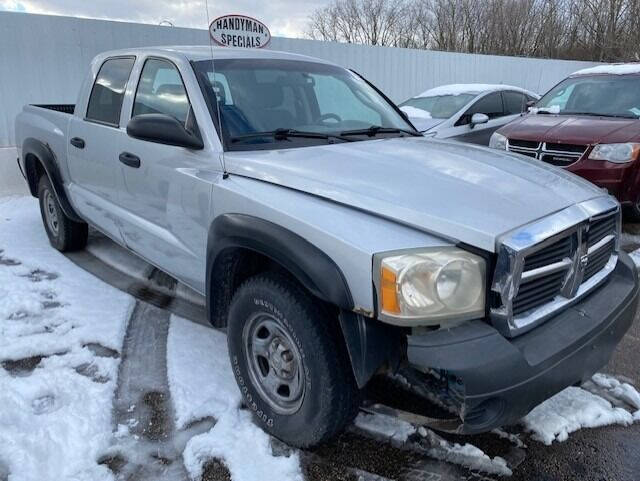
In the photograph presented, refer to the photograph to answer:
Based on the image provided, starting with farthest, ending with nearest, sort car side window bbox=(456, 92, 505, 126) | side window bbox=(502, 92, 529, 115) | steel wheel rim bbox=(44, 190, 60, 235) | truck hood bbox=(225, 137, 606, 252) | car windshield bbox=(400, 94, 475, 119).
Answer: side window bbox=(502, 92, 529, 115) < car windshield bbox=(400, 94, 475, 119) < car side window bbox=(456, 92, 505, 126) < steel wheel rim bbox=(44, 190, 60, 235) < truck hood bbox=(225, 137, 606, 252)

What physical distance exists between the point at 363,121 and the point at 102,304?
2407mm

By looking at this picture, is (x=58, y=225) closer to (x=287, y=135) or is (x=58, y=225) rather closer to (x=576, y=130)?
(x=287, y=135)

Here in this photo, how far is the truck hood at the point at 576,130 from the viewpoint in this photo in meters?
5.45

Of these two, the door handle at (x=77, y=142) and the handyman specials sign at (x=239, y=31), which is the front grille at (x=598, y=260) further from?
the handyman specials sign at (x=239, y=31)

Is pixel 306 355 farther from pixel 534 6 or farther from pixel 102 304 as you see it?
pixel 534 6

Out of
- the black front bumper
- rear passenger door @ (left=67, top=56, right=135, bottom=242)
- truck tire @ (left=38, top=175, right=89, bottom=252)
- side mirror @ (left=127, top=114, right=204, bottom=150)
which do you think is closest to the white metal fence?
truck tire @ (left=38, top=175, right=89, bottom=252)

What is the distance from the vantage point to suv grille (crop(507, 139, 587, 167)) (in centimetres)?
551

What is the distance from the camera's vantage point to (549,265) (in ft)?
7.07

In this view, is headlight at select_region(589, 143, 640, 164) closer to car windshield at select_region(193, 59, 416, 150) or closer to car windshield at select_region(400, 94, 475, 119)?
car windshield at select_region(193, 59, 416, 150)

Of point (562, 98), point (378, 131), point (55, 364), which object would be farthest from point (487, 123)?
point (55, 364)

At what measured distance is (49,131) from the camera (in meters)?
4.75

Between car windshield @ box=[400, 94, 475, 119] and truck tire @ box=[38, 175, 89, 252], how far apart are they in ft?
18.2

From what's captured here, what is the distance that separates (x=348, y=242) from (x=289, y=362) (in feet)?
2.51

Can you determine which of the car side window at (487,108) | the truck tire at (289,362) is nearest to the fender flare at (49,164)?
the truck tire at (289,362)
